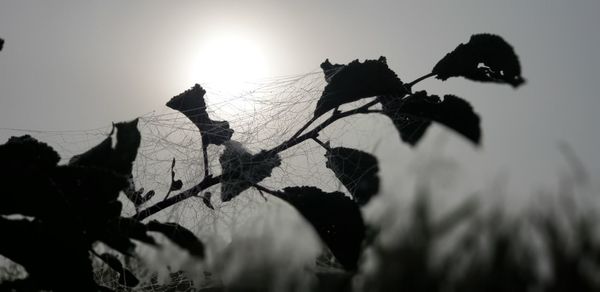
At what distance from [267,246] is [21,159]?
0.44 meters

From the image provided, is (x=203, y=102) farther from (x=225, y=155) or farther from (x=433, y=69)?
(x=433, y=69)

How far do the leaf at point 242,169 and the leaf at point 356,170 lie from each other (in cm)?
6

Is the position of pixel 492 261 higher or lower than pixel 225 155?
lower

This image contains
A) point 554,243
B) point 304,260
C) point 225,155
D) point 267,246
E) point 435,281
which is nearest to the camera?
point 225,155

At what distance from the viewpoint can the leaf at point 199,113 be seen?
56 cm

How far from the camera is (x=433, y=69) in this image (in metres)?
0.51

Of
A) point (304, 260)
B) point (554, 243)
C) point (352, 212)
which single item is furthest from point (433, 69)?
point (554, 243)

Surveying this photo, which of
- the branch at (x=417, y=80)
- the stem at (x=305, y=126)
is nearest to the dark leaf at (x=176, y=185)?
the stem at (x=305, y=126)

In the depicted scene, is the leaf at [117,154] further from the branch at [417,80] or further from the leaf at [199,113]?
the branch at [417,80]

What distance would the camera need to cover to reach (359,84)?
0.49m

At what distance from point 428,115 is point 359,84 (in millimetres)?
64

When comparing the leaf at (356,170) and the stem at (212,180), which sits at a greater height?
the stem at (212,180)

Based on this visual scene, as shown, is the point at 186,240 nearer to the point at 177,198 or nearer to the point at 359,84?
the point at 177,198

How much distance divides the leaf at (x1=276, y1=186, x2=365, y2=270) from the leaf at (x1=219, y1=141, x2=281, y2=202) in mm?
27
